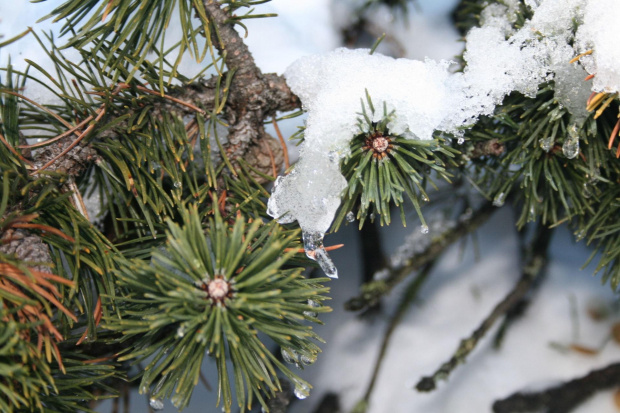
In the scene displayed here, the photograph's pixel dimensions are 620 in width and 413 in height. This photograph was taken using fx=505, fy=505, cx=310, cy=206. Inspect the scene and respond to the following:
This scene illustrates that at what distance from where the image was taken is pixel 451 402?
0.61 m

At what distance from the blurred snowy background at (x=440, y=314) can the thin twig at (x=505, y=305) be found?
0.02 m

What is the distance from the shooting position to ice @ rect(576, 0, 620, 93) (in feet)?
1.14

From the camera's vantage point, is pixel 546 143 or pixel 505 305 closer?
pixel 546 143

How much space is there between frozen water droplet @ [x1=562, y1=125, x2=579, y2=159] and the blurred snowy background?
0.96ft

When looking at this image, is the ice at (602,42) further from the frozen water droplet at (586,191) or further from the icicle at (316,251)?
the icicle at (316,251)

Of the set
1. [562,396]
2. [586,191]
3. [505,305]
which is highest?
[586,191]

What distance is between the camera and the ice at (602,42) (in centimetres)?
35

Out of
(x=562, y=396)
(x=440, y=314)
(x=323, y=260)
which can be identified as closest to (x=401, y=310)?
(x=440, y=314)

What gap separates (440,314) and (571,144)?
327 millimetres

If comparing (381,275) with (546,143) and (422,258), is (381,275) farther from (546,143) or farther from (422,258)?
(546,143)

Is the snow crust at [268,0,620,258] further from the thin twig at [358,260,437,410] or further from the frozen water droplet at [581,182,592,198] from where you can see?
the thin twig at [358,260,437,410]

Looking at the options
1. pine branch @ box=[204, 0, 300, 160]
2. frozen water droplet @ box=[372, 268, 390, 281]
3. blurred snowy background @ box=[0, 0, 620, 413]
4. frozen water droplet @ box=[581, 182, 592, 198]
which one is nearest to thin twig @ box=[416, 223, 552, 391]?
blurred snowy background @ box=[0, 0, 620, 413]

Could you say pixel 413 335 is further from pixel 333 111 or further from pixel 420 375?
pixel 333 111

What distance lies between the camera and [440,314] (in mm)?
646
